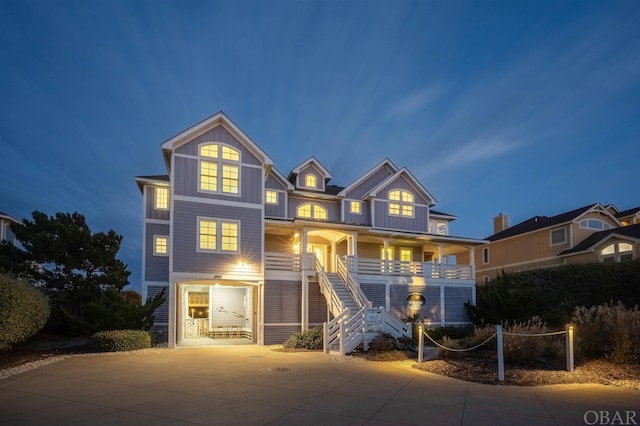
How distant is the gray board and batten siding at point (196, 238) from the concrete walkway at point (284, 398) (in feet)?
23.7

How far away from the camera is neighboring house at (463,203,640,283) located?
30438 mm

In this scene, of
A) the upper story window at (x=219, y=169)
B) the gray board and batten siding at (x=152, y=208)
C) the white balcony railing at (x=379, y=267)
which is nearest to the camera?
the upper story window at (x=219, y=169)

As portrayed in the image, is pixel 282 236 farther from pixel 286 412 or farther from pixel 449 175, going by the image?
pixel 449 175

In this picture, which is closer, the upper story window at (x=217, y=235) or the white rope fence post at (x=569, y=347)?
the white rope fence post at (x=569, y=347)

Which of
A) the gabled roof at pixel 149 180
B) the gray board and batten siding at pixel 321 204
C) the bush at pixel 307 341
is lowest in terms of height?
the bush at pixel 307 341

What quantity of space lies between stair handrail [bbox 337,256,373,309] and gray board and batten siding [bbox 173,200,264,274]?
3983 mm

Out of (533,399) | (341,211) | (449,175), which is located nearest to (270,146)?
(449,175)

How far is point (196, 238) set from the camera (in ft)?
64.7

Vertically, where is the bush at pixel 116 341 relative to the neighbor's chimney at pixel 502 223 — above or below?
below

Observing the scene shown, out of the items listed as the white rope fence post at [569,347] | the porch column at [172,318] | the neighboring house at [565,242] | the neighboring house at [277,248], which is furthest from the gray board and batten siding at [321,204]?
the white rope fence post at [569,347]

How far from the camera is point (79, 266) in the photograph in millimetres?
20938

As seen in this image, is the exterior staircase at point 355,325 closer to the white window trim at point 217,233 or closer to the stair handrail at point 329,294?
the stair handrail at point 329,294

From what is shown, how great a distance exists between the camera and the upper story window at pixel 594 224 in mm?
33406

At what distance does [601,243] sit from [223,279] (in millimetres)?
25514
